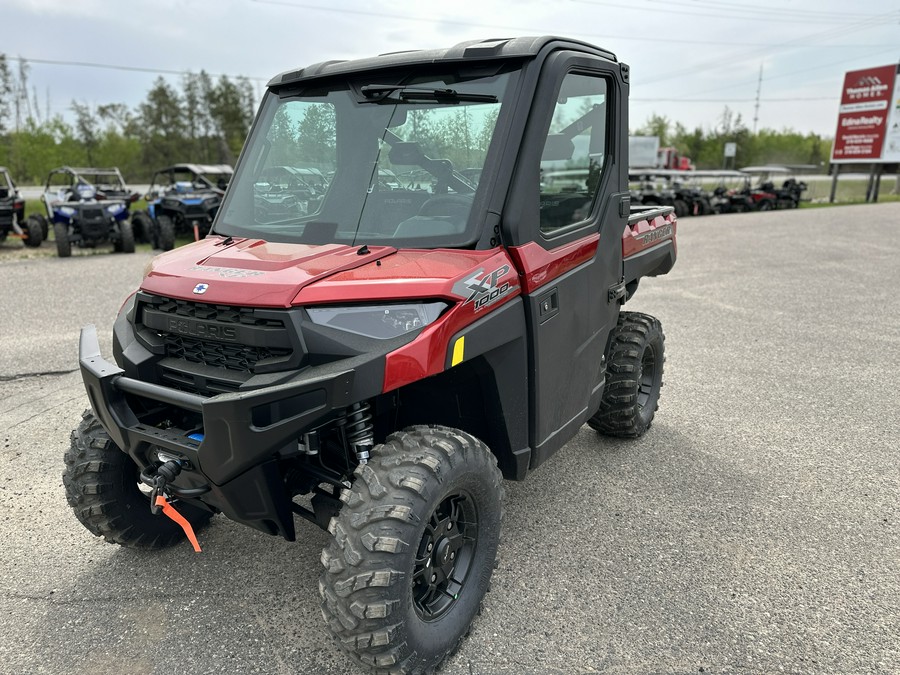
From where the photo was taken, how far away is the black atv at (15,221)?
46.8ft

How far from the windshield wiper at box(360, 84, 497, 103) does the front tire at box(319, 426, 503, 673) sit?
1315 millimetres

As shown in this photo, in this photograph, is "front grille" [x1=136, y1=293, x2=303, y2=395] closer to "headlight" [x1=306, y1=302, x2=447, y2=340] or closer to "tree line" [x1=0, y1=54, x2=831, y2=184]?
"headlight" [x1=306, y1=302, x2=447, y2=340]

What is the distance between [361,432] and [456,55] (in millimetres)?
1549

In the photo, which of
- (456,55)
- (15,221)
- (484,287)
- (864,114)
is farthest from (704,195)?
A: (484,287)

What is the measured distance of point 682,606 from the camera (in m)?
2.83

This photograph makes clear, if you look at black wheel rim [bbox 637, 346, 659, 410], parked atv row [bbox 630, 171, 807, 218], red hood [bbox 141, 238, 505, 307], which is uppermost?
red hood [bbox 141, 238, 505, 307]

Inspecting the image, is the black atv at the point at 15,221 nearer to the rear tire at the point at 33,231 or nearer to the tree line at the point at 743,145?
the rear tire at the point at 33,231

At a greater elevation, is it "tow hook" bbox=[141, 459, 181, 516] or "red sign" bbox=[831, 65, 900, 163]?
"red sign" bbox=[831, 65, 900, 163]

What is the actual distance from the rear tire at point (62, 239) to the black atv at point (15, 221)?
6.67 ft

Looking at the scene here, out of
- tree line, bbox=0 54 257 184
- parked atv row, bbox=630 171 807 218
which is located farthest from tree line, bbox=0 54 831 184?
parked atv row, bbox=630 171 807 218

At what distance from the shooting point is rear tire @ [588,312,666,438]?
4.07 m

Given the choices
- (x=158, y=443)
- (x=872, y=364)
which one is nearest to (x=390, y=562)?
(x=158, y=443)

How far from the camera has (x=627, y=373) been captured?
4.07 meters

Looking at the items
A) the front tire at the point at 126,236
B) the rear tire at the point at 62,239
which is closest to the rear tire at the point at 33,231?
the rear tire at the point at 62,239
